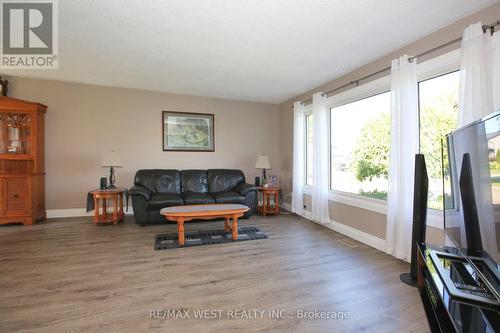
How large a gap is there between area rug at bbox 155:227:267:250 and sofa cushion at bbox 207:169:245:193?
4.46 feet

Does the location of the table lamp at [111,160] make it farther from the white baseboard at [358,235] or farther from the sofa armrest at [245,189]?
the white baseboard at [358,235]

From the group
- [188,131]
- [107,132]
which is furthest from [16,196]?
[188,131]

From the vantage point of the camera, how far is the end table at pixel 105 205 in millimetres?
4133

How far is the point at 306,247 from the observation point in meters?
3.17

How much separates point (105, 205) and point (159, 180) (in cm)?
100

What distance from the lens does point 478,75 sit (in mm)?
2062

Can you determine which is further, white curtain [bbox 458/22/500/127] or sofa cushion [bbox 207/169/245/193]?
sofa cushion [bbox 207/169/245/193]

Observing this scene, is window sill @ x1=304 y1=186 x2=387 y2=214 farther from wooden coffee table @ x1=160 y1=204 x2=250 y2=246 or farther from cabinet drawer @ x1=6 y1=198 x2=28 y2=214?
cabinet drawer @ x1=6 y1=198 x2=28 y2=214

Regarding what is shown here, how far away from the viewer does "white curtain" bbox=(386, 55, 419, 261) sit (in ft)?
8.84

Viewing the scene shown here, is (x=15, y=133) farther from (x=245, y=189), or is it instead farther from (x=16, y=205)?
(x=245, y=189)

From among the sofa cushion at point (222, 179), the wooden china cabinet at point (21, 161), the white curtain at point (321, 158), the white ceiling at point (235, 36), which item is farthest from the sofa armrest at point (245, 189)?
the wooden china cabinet at point (21, 161)

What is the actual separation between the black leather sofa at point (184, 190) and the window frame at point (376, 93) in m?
1.39
